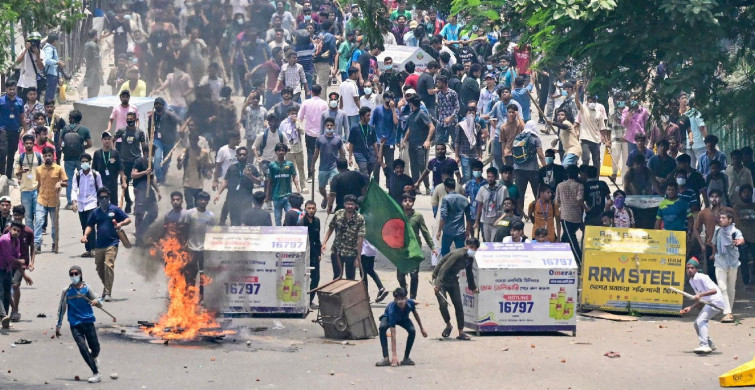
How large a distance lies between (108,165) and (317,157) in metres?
3.41

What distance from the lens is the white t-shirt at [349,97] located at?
88.7 feet

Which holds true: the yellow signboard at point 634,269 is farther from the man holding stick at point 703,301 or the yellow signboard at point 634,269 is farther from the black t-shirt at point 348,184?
the black t-shirt at point 348,184

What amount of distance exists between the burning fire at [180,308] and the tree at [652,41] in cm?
555

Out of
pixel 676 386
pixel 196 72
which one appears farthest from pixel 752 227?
pixel 196 72

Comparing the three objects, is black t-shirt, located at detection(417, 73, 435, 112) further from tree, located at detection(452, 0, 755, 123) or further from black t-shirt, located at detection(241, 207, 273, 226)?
black t-shirt, located at detection(241, 207, 273, 226)

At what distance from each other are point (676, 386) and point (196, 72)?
8087 mm

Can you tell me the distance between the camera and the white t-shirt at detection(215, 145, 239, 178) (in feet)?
72.8

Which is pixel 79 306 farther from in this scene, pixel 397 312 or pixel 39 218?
pixel 39 218

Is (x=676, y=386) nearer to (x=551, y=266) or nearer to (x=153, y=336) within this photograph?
(x=551, y=266)

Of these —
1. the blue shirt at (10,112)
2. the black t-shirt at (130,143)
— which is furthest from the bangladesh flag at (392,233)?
the blue shirt at (10,112)

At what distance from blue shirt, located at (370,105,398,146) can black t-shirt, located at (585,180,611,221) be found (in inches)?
178

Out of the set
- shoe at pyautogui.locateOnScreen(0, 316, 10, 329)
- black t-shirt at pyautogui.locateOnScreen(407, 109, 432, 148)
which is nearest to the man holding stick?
black t-shirt at pyautogui.locateOnScreen(407, 109, 432, 148)

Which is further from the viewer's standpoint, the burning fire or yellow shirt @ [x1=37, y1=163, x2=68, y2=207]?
yellow shirt @ [x1=37, y1=163, x2=68, y2=207]

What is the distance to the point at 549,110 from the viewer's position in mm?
31156
